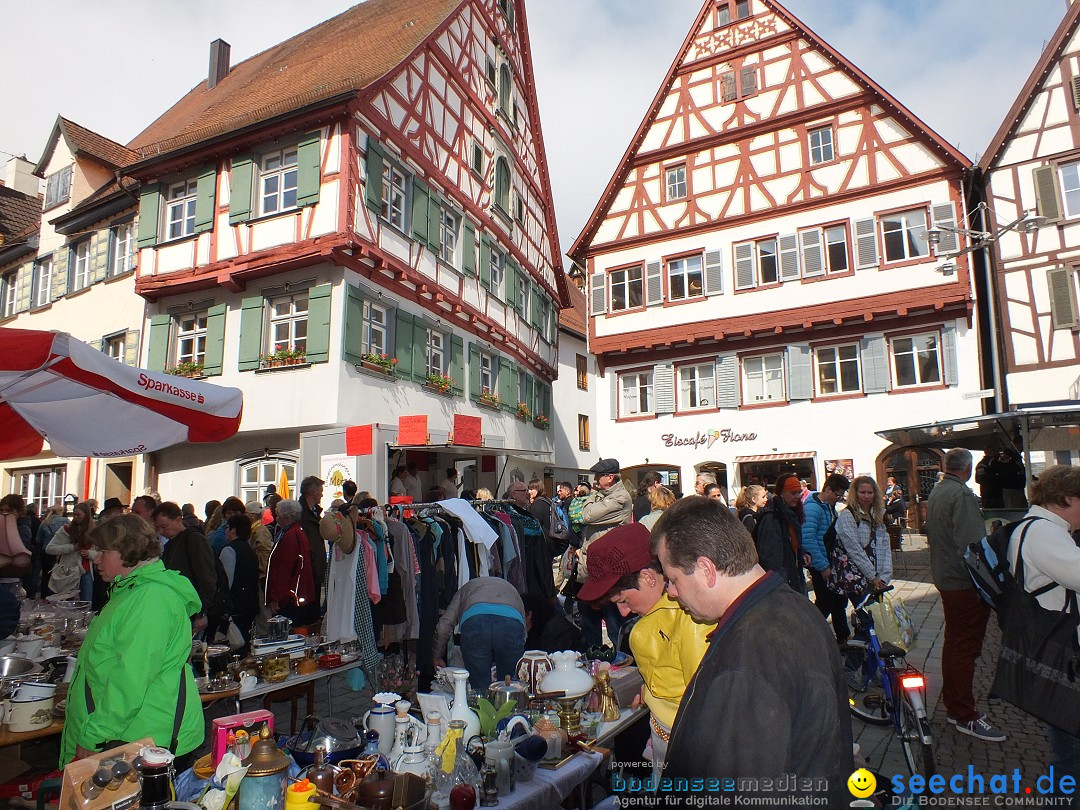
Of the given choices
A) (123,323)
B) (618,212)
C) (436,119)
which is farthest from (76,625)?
(618,212)

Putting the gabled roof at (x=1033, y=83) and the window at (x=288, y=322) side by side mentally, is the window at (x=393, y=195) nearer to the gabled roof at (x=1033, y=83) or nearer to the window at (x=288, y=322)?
the window at (x=288, y=322)

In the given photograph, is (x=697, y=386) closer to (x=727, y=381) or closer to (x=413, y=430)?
(x=727, y=381)

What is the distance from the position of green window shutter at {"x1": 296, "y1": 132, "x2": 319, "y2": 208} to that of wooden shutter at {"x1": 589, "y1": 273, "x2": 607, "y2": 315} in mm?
11260

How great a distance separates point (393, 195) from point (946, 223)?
13810 millimetres

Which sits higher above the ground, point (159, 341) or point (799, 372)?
point (159, 341)

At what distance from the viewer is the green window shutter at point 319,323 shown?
534 inches

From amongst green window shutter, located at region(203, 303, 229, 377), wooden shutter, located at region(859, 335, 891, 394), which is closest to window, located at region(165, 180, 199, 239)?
green window shutter, located at region(203, 303, 229, 377)

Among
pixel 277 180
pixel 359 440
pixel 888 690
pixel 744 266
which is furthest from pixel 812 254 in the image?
pixel 888 690

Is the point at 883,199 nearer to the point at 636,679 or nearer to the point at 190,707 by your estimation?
the point at 636,679

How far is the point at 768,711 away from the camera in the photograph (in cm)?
171

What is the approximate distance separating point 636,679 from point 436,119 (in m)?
16.0

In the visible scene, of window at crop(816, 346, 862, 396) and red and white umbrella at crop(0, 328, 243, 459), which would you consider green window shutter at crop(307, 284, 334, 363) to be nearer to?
red and white umbrella at crop(0, 328, 243, 459)

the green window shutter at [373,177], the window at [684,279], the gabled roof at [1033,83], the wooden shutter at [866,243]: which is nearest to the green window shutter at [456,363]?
the green window shutter at [373,177]

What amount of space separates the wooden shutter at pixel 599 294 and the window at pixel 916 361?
8533 millimetres
